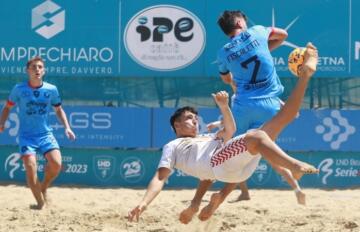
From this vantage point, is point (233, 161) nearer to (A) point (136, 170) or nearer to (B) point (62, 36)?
(A) point (136, 170)

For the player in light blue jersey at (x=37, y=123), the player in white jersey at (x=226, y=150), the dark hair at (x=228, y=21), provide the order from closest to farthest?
the player in white jersey at (x=226, y=150)
the dark hair at (x=228, y=21)
the player in light blue jersey at (x=37, y=123)

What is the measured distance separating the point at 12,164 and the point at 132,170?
6.16ft

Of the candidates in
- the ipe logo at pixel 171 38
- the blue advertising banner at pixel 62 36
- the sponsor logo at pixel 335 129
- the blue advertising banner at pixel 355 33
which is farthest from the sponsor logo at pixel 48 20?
the blue advertising banner at pixel 355 33

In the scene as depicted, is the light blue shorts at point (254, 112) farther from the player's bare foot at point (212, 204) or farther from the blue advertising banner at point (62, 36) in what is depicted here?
the blue advertising banner at point (62, 36)

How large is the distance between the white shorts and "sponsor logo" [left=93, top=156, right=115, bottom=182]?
5899 mm

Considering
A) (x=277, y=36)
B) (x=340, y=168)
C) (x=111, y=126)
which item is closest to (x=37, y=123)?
(x=111, y=126)

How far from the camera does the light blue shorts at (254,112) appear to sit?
7.45m

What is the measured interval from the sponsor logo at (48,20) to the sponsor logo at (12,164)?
191 cm

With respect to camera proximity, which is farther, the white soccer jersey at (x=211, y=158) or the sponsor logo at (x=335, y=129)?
the sponsor logo at (x=335, y=129)

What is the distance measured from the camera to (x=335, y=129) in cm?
1232

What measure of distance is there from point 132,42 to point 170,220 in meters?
4.13

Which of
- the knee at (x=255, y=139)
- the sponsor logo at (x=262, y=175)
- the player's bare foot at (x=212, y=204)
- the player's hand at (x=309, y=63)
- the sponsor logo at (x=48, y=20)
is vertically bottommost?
the sponsor logo at (x=262, y=175)

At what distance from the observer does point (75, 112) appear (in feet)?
41.5

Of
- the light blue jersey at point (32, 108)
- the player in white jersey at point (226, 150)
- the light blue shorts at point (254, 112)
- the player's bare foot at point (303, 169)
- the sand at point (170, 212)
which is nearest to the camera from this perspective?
the player's bare foot at point (303, 169)
